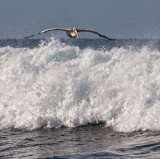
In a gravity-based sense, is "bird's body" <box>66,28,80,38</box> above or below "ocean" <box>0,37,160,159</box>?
above

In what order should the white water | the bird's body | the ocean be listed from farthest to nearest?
the white water → the bird's body → the ocean

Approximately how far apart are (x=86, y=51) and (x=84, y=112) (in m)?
4.05

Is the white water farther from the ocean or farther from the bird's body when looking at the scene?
the bird's body

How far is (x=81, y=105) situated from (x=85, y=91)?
0.73m

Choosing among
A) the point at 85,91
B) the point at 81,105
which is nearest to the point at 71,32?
the point at 81,105

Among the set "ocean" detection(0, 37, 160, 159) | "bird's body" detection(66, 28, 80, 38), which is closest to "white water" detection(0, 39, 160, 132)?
"ocean" detection(0, 37, 160, 159)

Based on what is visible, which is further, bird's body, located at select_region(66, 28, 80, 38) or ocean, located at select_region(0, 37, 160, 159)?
bird's body, located at select_region(66, 28, 80, 38)

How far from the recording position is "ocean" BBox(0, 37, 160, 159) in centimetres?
854

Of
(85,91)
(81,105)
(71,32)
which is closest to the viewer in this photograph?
(71,32)

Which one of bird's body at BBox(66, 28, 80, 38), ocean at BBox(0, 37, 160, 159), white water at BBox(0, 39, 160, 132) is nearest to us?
ocean at BBox(0, 37, 160, 159)

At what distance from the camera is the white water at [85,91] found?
10.7 meters

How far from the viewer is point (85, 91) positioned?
1215cm

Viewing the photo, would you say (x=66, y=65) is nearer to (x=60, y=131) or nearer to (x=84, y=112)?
(x=84, y=112)

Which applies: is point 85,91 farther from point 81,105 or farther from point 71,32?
point 71,32
